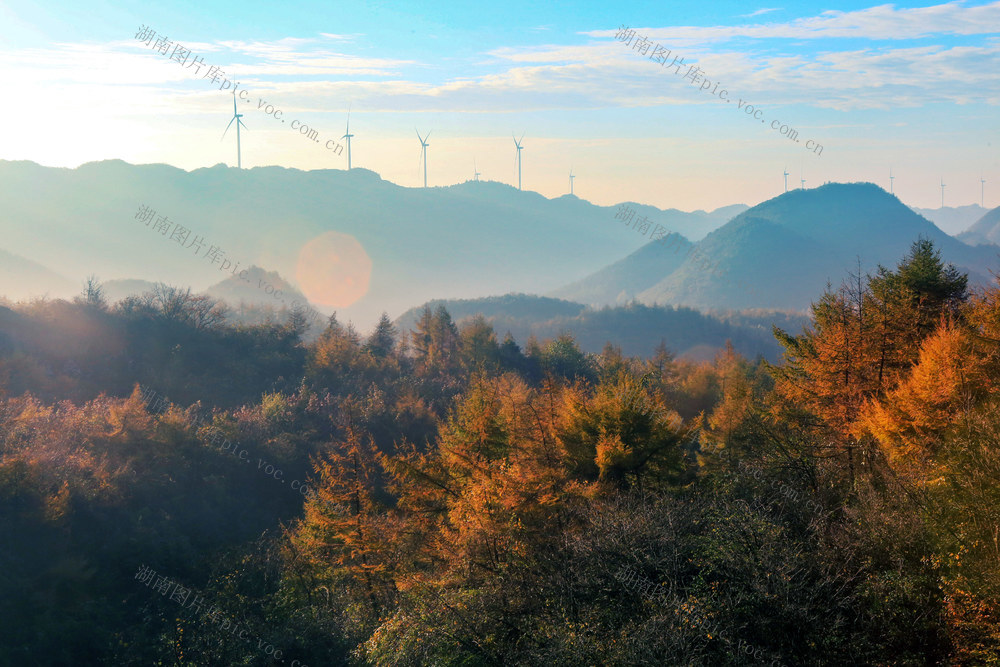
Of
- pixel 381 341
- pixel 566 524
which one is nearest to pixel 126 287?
pixel 381 341

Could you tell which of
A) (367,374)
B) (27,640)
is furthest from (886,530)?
(367,374)

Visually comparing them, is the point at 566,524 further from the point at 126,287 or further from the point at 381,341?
the point at 126,287

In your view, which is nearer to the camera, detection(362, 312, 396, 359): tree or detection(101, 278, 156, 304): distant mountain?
detection(362, 312, 396, 359): tree

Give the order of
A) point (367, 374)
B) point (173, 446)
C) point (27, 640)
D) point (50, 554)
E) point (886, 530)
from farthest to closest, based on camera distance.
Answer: point (367, 374), point (173, 446), point (50, 554), point (27, 640), point (886, 530)

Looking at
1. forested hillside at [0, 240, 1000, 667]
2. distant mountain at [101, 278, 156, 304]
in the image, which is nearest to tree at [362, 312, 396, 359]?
forested hillside at [0, 240, 1000, 667]

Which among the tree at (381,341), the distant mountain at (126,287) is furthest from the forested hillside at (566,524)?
the distant mountain at (126,287)

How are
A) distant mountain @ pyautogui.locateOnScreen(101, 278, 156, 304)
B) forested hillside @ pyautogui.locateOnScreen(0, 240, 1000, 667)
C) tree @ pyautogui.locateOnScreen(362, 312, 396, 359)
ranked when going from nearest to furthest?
forested hillside @ pyautogui.locateOnScreen(0, 240, 1000, 667) → tree @ pyautogui.locateOnScreen(362, 312, 396, 359) → distant mountain @ pyautogui.locateOnScreen(101, 278, 156, 304)

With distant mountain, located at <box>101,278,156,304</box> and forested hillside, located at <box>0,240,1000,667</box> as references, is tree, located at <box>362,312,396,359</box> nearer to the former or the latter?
forested hillside, located at <box>0,240,1000,667</box>

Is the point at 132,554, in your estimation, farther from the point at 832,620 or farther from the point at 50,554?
the point at 832,620

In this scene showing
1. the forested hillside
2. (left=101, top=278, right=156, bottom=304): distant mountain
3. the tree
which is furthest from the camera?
(left=101, top=278, right=156, bottom=304): distant mountain

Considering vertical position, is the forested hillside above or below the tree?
below
